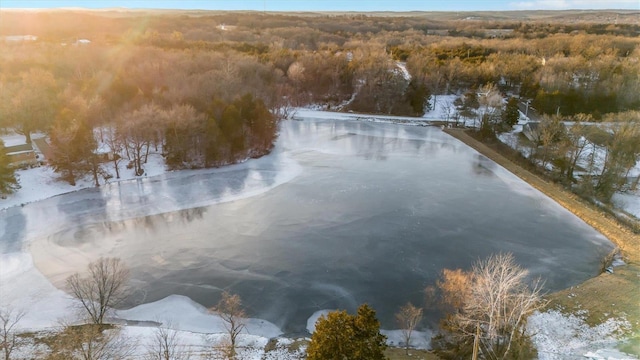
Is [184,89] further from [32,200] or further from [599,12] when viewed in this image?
[599,12]

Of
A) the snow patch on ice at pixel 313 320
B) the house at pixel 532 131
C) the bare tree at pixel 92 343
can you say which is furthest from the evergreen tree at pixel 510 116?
the bare tree at pixel 92 343

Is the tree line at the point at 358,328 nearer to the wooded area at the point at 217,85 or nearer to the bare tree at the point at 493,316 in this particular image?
the bare tree at the point at 493,316

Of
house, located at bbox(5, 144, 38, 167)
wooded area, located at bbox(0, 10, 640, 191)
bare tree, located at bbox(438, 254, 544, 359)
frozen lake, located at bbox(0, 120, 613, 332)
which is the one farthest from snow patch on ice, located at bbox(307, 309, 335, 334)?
house, located at bbox(5, 144, 38, 167)

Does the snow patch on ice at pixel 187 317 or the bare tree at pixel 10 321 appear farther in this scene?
the snow patch on ice at pixel 187 317

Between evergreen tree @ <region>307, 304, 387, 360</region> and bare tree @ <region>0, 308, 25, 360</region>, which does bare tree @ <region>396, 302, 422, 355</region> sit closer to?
evergreen tree @ <region>307, 304, 387, 360</region>

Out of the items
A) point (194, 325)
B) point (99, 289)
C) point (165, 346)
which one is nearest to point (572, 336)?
point (194, 325)

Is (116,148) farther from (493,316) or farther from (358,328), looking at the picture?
(493,316)
